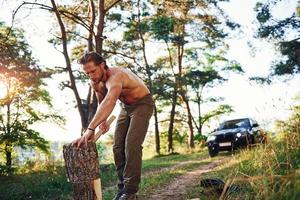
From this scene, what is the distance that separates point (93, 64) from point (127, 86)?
0.58m

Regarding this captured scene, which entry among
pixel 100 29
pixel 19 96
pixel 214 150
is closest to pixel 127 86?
pixel 100 29

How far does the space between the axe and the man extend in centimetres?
22

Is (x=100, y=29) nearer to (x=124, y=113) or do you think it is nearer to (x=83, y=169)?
(x=124, y=113)

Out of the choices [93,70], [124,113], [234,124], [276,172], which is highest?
[93,70]

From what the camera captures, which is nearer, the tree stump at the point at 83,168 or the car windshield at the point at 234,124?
the tree stump at the point at 83,168

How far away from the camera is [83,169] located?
5195mm

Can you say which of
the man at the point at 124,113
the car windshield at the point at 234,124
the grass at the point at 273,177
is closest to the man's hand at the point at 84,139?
the man at the point at 124,113

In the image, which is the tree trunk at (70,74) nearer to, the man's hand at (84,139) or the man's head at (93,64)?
the man's head at (93,64)

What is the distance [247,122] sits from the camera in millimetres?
17922

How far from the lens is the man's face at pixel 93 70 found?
509cm

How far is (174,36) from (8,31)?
813 inches

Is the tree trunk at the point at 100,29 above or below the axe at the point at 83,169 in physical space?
above

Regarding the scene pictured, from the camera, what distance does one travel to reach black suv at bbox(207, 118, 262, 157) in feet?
55.4

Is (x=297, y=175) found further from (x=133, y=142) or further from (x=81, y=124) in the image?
(x=81, y=124)
